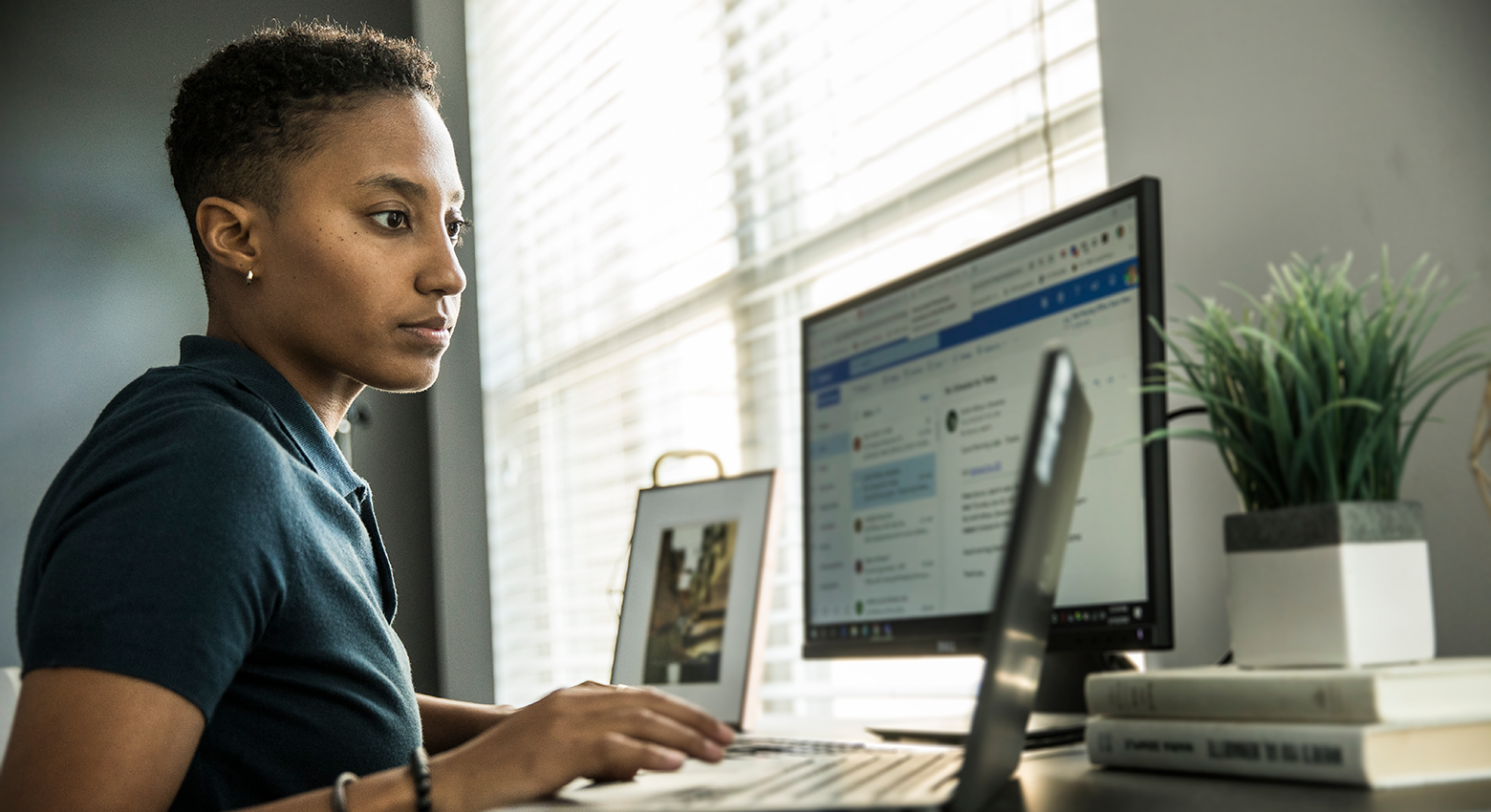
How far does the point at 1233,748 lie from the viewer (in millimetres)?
656

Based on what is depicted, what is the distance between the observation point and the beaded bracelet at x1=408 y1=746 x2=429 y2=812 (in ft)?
2.29

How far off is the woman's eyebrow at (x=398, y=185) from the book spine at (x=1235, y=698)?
0.77m

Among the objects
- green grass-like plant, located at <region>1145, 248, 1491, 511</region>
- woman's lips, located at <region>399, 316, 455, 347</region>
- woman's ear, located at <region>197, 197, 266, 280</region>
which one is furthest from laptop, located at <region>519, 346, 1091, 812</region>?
woman's ear, located at <region>197, 197, 266, 280</region>

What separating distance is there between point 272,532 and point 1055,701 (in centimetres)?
76

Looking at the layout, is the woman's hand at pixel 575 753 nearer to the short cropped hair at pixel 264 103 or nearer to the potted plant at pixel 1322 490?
the potted plant at pixel 1322 490

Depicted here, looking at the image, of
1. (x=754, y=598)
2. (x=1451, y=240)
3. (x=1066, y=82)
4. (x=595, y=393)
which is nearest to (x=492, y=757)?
(x=754, y=598)

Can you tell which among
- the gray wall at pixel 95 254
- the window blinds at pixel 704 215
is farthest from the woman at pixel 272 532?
the gray wall at pixel 95 254

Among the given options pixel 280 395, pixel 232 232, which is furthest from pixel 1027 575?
pixel 232 232

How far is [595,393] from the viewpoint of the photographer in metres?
Result: 2.56

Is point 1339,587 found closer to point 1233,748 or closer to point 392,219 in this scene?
point 1233,748

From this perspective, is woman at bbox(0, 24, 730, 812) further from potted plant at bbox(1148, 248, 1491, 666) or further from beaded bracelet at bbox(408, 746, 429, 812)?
potted plant at bbox(1148, 248, 1491, 666)

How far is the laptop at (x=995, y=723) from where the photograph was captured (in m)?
0.53

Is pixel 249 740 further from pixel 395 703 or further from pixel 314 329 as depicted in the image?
pixel 314 329

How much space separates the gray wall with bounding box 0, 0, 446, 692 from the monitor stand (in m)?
2.14
